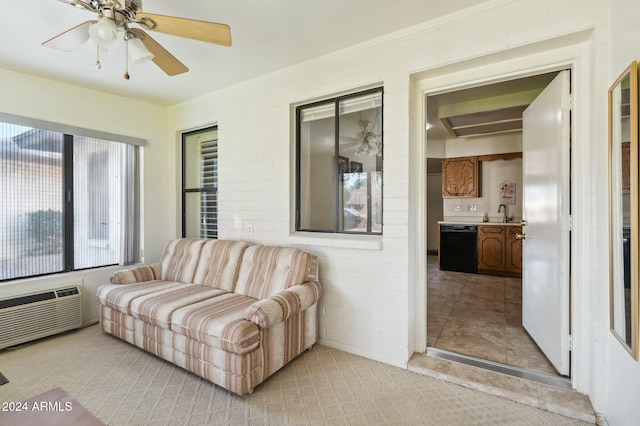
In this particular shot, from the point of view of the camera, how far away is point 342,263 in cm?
269

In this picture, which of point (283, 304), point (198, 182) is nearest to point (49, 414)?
point (283, 304)

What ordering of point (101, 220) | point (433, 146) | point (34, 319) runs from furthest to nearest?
point (433, 146)
point (101, 220)
point (34, 319)

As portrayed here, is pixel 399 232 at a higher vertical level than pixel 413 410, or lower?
higher

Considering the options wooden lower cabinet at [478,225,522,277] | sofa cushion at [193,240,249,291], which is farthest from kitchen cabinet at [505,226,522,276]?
sofa cushion at [193,240,249,291]

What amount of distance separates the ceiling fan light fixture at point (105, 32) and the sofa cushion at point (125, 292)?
6.60 feet

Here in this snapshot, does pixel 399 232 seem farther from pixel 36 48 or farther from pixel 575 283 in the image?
pixel 36 48

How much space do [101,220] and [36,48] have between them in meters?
1.85

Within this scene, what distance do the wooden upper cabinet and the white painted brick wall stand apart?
401cm

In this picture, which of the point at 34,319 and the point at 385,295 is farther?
the point at 34,319

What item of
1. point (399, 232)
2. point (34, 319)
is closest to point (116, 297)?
point (34, 319)

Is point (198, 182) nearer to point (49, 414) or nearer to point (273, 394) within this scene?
point (273, 394)

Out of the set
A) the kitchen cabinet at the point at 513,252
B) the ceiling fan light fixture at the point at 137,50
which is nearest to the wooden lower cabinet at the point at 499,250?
the kitchen cabinet at the point at 513,252

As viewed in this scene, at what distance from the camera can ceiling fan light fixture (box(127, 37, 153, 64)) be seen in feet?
5.66

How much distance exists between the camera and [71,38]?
169cm
